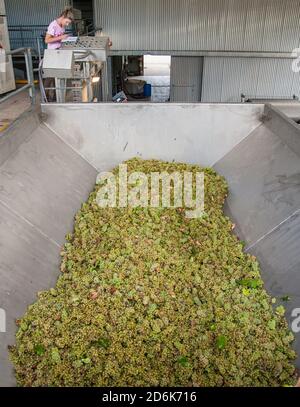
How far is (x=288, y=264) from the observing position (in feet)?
9.43

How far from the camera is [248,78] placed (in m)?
9.55

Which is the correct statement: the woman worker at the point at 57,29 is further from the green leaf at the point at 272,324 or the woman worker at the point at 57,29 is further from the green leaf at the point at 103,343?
the green leaf at the point at 272,324

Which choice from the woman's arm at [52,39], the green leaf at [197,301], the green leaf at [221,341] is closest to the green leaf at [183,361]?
the green leaf at [221,341]

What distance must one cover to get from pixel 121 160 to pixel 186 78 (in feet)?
20.5

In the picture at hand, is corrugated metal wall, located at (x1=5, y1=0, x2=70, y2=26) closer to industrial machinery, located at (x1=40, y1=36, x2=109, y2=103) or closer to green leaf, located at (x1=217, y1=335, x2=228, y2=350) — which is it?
industrial machinery, located at (x1=40, y1=36, x2=109, y2=103)

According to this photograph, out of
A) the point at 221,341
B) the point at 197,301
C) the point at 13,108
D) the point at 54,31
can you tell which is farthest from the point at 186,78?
the point at 221,341

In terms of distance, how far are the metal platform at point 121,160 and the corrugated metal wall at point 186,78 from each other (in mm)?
4945

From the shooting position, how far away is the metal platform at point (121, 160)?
2832mm

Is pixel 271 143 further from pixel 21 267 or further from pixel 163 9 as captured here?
pixel 163 9

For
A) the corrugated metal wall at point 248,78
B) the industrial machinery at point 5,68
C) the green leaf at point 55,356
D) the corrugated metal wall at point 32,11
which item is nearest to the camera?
the green leaf at point 55,356

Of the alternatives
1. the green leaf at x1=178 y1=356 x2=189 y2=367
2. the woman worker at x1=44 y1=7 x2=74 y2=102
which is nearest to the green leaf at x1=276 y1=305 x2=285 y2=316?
the green leaf at x1=178 y1=356 x2=189 y2=367

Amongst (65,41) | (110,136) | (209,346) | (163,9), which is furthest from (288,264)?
(163,9)

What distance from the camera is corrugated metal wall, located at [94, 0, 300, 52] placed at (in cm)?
864

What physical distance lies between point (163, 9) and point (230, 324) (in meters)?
8.45
